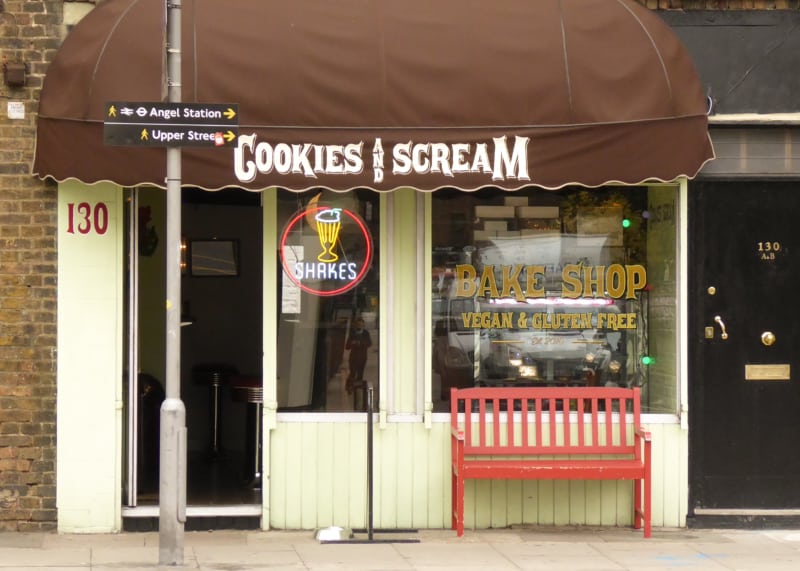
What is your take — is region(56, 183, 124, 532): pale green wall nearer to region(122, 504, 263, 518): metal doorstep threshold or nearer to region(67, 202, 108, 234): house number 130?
region(67, 202, 108, 234): house number 130

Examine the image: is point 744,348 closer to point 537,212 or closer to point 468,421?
point 537,212

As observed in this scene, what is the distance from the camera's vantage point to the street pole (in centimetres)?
741

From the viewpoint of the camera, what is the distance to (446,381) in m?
9.40

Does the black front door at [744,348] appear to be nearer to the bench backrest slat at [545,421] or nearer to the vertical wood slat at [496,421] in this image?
the bench backrest slat at [545,421]

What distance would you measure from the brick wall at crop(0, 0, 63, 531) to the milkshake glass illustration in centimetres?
200

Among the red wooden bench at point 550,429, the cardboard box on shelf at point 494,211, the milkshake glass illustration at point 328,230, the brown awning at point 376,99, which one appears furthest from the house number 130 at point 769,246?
the milkshake glass illustration at point 328,230

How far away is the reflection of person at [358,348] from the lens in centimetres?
935

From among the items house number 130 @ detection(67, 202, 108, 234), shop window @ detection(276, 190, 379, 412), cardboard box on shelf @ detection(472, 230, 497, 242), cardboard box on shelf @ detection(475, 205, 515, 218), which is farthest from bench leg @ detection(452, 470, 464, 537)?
house number 130 @ detection(67, 202, 108, 234)

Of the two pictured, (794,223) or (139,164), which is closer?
(139,164)

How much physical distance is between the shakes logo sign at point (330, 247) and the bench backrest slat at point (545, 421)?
124 centimetres

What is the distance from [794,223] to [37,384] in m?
5.99

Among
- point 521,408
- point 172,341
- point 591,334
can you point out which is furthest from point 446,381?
point 172,341

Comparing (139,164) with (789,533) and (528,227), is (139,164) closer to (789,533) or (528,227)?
(528,227)

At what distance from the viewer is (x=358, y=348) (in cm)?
938
